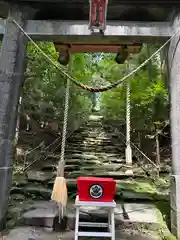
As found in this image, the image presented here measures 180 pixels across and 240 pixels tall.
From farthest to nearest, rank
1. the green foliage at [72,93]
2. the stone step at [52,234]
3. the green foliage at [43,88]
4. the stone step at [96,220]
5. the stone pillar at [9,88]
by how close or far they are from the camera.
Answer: the green foliage at [72,93] < the green foliage at [43,88] < the stone pillar at [9,88] < the stone step at [96,220] < the stone step at [52,234]

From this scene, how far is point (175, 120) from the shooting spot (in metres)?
3.93

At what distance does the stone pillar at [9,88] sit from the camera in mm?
3811

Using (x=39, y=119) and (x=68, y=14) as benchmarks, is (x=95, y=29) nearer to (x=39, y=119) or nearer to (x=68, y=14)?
(x=68, y=14)

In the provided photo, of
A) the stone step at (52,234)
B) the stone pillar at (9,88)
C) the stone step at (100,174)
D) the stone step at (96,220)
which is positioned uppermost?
the stone pillar at (9,88)

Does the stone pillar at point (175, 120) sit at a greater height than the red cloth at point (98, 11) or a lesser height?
lesser

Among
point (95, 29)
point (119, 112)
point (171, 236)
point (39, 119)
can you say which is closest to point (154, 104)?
point (119, 112)

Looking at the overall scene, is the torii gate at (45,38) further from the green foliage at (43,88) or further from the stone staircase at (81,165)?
the green foliage at (43,88)

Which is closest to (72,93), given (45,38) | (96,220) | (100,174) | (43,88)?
(43,88)

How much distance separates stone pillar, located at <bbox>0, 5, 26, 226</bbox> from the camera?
3.81m

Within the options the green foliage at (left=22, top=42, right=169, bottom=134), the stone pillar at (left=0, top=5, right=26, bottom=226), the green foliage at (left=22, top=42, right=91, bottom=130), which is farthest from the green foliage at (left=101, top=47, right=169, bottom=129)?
the stone pillar at (left=0, top=5, right=26, bottom=226)

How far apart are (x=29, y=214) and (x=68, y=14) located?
386 centimetres

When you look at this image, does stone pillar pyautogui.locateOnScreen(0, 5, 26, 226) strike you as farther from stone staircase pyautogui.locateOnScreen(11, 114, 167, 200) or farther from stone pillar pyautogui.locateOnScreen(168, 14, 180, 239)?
stone pillar pyautogui.locateOnScreen(168, 14, 180, 239)

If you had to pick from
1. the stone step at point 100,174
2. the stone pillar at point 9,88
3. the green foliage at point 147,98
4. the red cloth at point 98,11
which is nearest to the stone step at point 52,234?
the stone pillar at point 9,88

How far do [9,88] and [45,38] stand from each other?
114 cm
